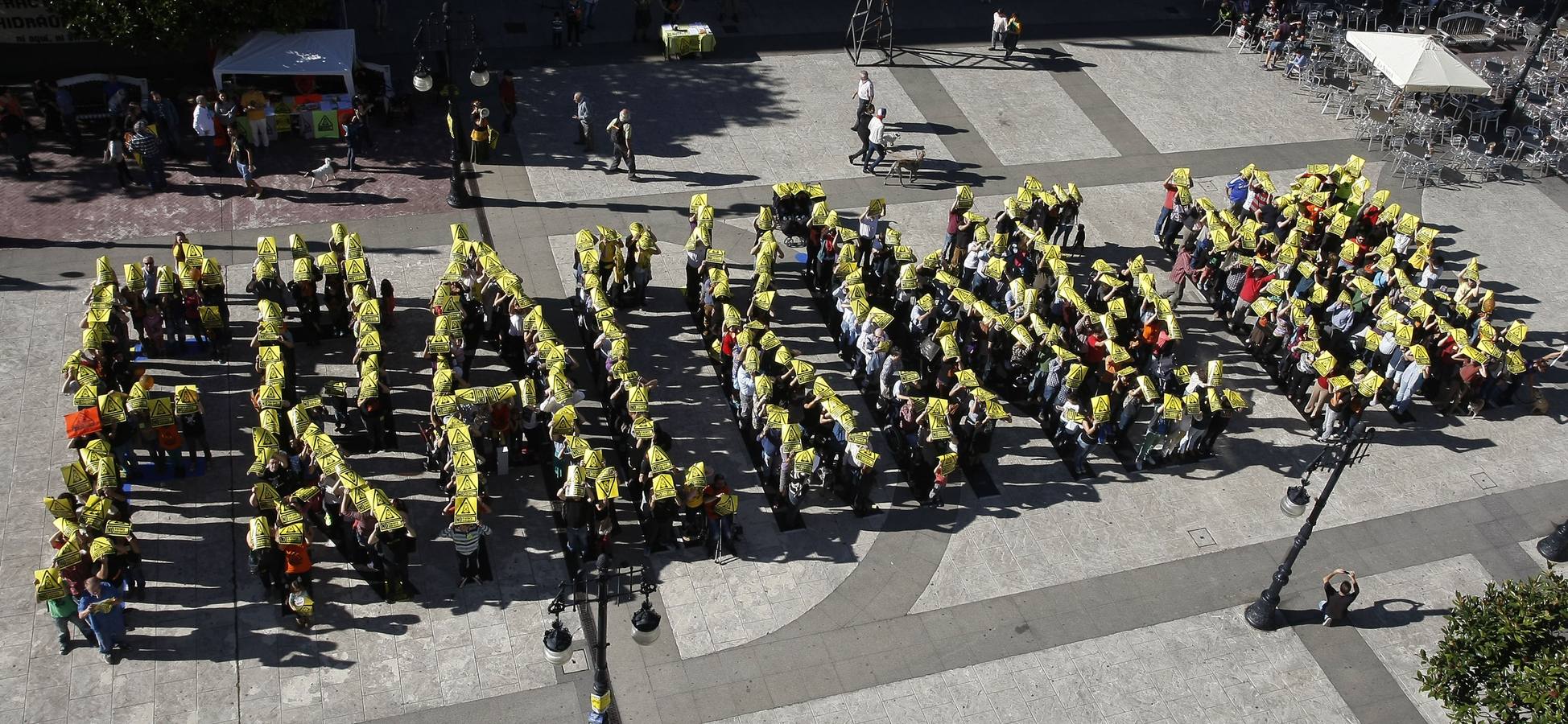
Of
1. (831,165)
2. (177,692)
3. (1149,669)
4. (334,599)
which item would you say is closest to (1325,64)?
(831,165)

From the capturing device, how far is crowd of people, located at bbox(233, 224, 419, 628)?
17.1 meters

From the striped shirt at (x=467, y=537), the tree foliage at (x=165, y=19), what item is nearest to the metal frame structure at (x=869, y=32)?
the tree foliage at (x=165, y=19)

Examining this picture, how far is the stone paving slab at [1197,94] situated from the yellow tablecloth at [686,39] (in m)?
10.4

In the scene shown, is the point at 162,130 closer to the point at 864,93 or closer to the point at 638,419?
the point at 638,419

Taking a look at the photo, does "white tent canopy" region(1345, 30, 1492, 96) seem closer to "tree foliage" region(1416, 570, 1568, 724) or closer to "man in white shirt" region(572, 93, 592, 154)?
"man in white shirt" region(572, 93, 592, 154)

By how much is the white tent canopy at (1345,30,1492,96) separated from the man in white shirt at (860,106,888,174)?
1300 cm

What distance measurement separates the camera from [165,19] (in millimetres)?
25656

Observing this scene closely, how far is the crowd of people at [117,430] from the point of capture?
16.2m

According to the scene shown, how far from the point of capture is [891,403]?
70.4 ft

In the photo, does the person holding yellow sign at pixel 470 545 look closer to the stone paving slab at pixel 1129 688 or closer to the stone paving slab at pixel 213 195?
the stone paving slab at pixel 1129 688

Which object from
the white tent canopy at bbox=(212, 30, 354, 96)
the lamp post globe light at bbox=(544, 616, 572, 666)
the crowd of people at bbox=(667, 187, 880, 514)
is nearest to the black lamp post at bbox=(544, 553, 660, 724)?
the lamp post globe light at bbox=(544, 616, 572, 666)

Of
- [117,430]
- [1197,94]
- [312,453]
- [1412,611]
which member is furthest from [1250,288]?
[117,430]

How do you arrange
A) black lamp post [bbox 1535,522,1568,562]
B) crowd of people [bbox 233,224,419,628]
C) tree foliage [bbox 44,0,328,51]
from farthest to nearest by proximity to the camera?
tree foliage [bbox 44,0,328,51], black lamp post [bbox 1535,522,1568,562], crowd of people [bbox 233,224,419,628]

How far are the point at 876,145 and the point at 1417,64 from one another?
45.9 ft
